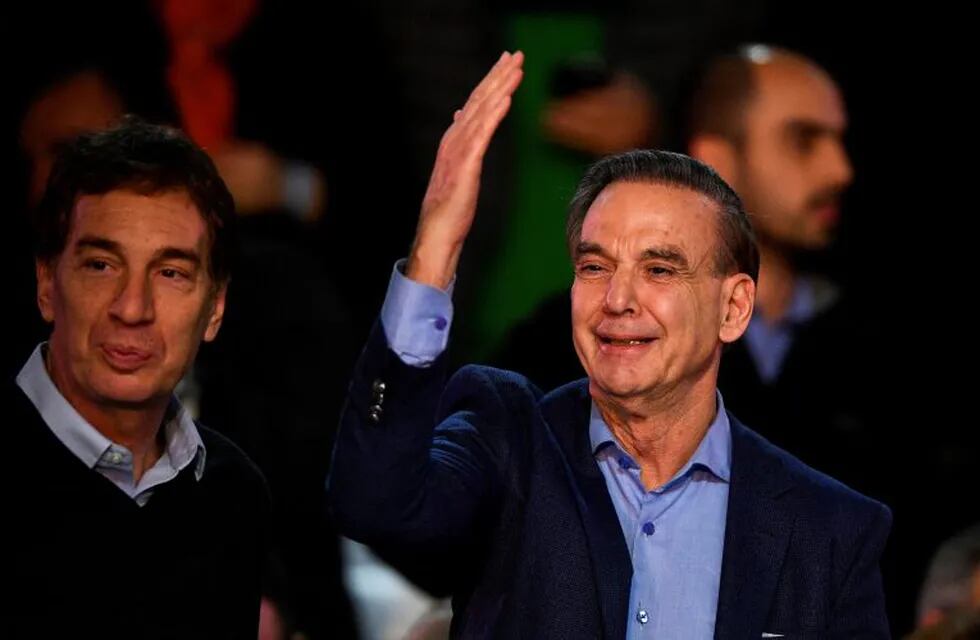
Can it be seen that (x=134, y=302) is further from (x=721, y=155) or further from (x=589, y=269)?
(x=721, y=155)

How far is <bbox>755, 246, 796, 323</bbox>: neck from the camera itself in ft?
16.0

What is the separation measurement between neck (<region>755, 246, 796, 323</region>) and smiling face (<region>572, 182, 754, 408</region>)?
5.35 feet

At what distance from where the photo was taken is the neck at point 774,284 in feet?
16.0

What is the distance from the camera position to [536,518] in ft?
10.2

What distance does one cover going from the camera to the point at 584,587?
3062 millimetres

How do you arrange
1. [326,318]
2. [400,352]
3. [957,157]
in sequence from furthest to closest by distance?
[957,157], [326,318], [400,352]

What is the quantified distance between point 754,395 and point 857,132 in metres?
1.78

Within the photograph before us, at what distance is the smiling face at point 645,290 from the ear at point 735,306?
0.15ft

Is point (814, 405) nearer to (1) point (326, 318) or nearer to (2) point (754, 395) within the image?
(2) point (754, 395)

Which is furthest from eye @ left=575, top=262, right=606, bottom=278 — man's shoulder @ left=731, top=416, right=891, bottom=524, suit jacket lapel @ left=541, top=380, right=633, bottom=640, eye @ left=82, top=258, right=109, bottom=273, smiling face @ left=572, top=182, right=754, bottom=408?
eye @ left=82, top=258, right=109, bottom=273

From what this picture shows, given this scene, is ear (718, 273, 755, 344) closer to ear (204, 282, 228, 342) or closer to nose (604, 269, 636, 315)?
nose (604, 269, 636, 315)

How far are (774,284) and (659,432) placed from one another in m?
1.73

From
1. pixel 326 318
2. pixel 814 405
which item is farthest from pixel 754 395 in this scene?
pixel 326 318

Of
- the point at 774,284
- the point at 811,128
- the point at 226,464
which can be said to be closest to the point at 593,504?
the point at 226,464
